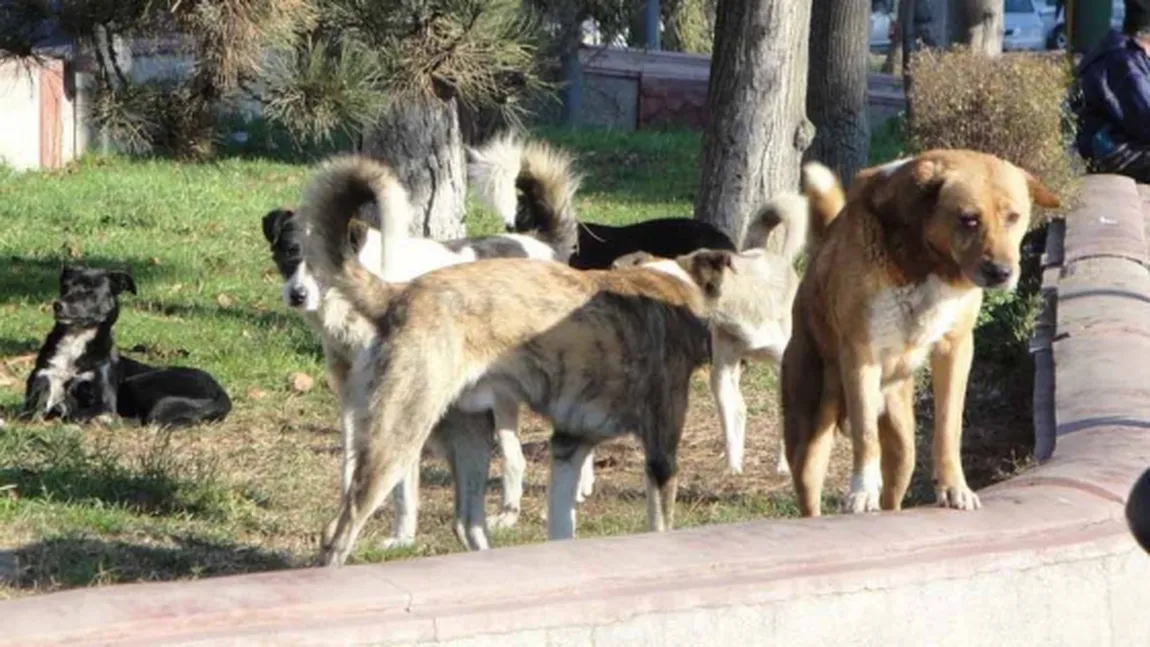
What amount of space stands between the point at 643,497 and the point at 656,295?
1419mm

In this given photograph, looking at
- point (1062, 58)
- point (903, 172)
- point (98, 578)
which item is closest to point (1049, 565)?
point (903, 172)

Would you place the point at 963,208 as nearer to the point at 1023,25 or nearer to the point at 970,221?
the point at 970,221

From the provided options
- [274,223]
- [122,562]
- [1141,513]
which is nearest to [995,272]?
[122,562]

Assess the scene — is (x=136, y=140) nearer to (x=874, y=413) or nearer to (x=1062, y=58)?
(x=874, y=413)

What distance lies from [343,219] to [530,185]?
323cm

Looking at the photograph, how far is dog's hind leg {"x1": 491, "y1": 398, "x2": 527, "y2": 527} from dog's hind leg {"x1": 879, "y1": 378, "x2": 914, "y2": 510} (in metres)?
1.55

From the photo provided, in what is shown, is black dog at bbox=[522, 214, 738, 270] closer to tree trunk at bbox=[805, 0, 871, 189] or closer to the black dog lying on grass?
the black dog lying on grass

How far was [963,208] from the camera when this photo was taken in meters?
6.17

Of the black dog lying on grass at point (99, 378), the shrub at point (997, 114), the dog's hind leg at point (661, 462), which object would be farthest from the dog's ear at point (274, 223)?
the shrub at point (997, 114)

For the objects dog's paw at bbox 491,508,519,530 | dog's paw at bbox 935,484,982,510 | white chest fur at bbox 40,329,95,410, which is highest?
dog's paw at bbox 935,484,982,510

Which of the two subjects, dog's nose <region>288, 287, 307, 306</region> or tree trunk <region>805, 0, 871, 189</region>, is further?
tree trunk <region>805, 0, 871, 189</region>

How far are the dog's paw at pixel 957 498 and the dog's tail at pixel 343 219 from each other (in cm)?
191

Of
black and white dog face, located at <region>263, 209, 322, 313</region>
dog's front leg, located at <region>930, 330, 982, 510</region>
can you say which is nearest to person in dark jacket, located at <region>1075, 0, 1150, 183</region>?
black and white dog face, located at <region>263, 209, 322, 313</region>

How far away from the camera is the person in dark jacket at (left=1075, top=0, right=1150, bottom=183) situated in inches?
577
